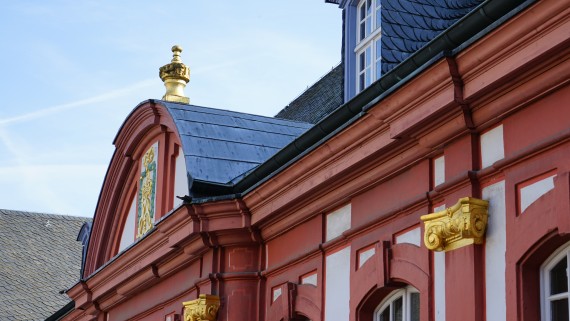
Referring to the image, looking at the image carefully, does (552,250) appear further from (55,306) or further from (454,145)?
(55,306)

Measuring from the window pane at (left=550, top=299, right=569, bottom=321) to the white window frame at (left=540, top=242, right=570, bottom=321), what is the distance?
3 cm

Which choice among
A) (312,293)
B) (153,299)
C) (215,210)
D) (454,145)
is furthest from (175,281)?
(454,145)

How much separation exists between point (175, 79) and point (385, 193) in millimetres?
7249

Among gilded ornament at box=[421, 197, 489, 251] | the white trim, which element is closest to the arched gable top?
the white trim

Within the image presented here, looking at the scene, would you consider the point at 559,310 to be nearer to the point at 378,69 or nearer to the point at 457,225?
the point at 457,225

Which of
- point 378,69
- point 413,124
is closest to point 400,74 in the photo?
point 413,124

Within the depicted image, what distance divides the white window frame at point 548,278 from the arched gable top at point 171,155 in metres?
6.02

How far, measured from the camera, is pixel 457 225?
9.84 meters

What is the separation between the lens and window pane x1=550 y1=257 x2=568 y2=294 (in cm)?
912

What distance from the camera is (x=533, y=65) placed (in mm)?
8930

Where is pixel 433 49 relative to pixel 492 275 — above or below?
above

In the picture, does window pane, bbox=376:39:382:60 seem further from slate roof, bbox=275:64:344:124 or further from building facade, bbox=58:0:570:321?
slate roof, bbox=275:64:344:124

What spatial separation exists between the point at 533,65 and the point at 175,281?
8131mm

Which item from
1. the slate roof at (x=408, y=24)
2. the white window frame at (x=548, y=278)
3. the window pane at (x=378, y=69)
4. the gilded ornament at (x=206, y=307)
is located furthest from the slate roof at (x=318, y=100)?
the white window frame at (x=548, y=278)
